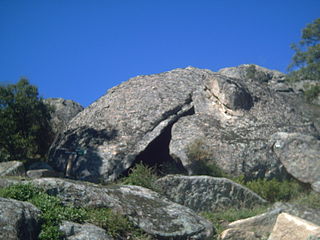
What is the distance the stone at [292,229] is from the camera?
8.65m

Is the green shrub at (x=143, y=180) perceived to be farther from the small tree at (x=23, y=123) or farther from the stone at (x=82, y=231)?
the small tree at (x=23, y=123)

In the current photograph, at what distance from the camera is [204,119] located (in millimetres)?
17516

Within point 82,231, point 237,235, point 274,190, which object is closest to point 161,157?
point 274,190

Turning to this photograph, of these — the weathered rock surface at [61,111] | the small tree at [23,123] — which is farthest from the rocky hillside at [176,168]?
the weathered rock surface at [61,111]

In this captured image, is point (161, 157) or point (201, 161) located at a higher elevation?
point (161, 157)

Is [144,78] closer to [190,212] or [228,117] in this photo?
[228,117]

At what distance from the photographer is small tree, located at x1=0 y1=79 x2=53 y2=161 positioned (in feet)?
59.2

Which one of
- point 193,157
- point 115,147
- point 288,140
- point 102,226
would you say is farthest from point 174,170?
point 102,226

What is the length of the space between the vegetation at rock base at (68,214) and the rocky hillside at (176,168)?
0.07 feet

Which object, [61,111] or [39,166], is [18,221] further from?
[61,111]

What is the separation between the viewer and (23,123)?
18.7 meters

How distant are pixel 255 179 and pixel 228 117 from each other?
Result: 310cm

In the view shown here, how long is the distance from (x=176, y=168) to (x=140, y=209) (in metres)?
6.27

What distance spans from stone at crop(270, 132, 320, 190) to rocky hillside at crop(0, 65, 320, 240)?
0.11 ft
